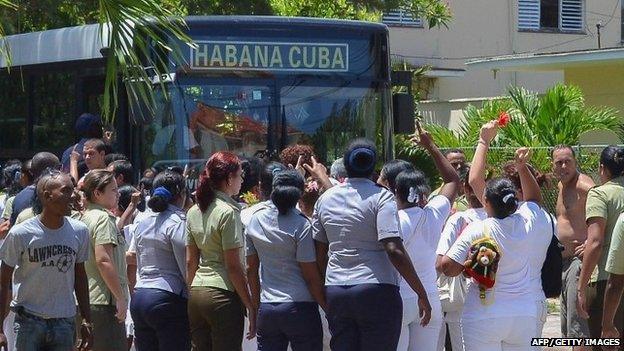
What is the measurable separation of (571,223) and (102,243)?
3.44m

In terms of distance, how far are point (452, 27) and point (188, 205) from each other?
21.8 m

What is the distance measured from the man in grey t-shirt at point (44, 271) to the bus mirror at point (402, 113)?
5.54 m

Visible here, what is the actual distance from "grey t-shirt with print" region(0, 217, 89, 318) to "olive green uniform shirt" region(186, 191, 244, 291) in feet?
2.76


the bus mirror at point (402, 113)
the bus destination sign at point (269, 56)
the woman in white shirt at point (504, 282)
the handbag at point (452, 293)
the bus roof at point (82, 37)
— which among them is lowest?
the handbag at point (452, 293)

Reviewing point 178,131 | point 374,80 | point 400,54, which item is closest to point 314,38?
point 374,80

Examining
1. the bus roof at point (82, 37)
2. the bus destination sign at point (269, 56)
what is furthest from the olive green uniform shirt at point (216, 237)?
the bus roof at point (82, 37)

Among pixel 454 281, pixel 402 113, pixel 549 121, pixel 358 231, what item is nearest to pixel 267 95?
pixel 402 113

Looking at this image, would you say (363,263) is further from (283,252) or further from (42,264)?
(42,264)

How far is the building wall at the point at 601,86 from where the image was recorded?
71.1ft

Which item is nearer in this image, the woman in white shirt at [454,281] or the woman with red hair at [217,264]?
the woman with red hair at [217,264]

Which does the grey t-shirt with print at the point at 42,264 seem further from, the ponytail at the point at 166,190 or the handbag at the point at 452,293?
the handbag at the point at 452,293

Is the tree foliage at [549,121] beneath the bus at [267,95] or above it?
beneath

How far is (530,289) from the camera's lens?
7215 mm

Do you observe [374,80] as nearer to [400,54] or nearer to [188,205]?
[188,205]
